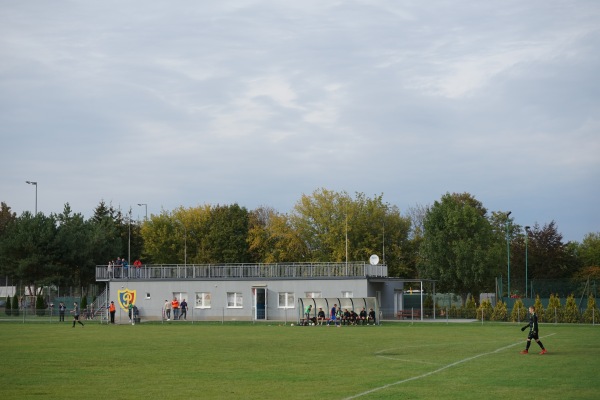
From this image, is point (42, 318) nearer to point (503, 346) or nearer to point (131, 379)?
point (503, 346)

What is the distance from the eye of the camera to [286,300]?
69.7m

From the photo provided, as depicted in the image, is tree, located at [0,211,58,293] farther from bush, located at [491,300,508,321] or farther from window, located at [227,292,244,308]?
bush, located at [491,300,508,321]

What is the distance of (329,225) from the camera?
343 ft

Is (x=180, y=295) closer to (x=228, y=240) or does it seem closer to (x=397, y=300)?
(x=397, y=300)

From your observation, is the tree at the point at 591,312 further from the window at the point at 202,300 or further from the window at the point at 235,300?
the window at the point at 202,300

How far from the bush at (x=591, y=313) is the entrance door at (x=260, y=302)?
24.8 metres

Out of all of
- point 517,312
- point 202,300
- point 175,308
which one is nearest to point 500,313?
point 517,312

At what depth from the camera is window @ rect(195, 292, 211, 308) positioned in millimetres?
71812

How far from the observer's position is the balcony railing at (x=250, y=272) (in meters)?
69.8

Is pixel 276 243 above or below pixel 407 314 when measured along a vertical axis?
above

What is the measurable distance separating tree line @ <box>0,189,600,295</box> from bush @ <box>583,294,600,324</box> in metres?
18.2

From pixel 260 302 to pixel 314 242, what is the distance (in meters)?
36.6

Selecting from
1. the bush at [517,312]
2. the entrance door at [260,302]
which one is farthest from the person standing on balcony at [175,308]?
the bush at [517,312]

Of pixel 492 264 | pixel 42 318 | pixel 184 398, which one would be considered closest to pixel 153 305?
pixel 42 318
